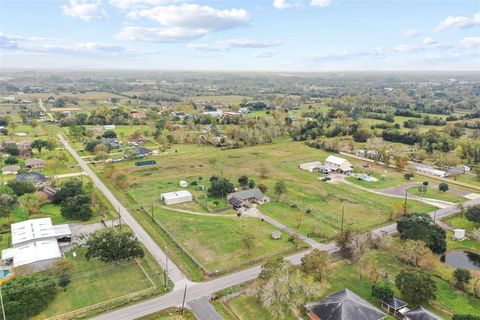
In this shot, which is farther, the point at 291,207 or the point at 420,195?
the point at 420,195

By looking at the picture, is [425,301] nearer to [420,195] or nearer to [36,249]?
[420,195]

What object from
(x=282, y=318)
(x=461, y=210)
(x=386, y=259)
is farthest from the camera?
(x=461, y=210)

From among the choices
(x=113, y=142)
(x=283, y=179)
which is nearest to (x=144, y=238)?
(x=283, y=179)

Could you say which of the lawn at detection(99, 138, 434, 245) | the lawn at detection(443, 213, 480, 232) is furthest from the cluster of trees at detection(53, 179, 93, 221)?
the lawn at detection(443, 213, 480, 232)

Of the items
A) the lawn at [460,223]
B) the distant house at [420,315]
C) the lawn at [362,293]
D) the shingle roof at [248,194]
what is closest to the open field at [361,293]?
the lawn at [362,293]

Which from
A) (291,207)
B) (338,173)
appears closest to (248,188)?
(291,207)

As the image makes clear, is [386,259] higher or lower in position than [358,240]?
lower

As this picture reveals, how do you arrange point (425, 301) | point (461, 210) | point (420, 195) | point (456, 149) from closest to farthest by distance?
point (425, 301)
point (461, 210)
point (420, 195)
point (456, 149)
